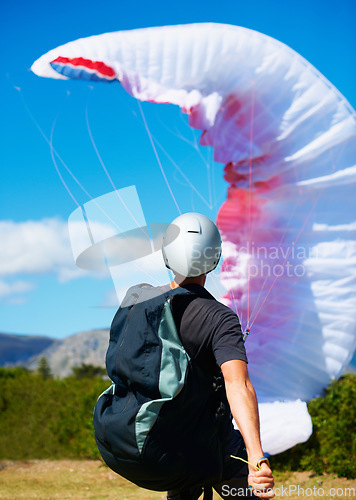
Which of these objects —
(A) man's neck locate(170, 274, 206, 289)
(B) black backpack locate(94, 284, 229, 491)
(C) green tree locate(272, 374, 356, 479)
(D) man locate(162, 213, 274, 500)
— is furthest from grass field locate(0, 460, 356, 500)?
(A) man's neck locate(170, 274, 206, 289)

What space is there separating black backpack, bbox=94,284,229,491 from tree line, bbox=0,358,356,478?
3.49m

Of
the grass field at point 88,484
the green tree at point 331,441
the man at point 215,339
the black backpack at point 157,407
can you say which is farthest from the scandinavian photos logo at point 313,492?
the black backpack at point 157,407

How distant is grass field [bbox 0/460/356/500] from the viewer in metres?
4.73

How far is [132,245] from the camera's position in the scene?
9.05 feet

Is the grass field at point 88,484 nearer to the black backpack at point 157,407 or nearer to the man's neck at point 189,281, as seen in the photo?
the black backpack at point 157,407

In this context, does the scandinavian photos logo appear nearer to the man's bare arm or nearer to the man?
the man

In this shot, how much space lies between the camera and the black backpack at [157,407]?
1.94m

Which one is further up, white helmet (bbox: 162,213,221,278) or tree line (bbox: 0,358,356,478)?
white helmet (bbox: 162,213,221,278)

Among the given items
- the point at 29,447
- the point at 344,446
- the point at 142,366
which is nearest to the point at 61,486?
the point at 29,447

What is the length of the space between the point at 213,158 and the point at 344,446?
3190 mm

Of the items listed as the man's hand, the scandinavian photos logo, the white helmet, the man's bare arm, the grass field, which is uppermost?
the white helmet

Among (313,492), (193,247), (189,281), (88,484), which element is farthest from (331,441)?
(193,247)

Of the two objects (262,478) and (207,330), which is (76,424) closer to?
(207,330)

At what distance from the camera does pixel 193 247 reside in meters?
2.24
